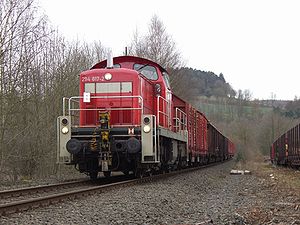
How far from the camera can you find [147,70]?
46.4 feet

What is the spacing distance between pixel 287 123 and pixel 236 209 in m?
66.7

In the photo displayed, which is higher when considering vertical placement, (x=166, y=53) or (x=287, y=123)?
(x=166, y=53)

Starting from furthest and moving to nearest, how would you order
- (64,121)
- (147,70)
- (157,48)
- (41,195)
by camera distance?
1. (157,48)
2. (147,70)
3. (64,121)
4. (41,195)

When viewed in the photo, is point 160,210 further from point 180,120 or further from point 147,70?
point 180,120

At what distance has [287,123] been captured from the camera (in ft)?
234

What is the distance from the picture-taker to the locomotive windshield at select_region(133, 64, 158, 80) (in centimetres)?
1388

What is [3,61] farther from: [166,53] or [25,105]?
[166,53]

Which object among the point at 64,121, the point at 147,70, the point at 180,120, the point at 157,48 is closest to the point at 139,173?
the point at 64,121

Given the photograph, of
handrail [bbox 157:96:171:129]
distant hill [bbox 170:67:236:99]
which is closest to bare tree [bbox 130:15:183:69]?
distant hill [bbox 170:67:236:99]

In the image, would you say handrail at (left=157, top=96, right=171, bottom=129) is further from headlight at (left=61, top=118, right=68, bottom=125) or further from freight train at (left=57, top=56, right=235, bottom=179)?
headlight at (left=61, top=118, right=68, bottom=125)

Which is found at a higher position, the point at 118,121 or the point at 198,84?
the point at 198,84

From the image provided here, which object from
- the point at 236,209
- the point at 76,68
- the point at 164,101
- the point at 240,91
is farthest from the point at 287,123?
the point at 236,209

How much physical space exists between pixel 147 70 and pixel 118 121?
7.99 feet

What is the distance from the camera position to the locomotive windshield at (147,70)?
1388 centimetres
